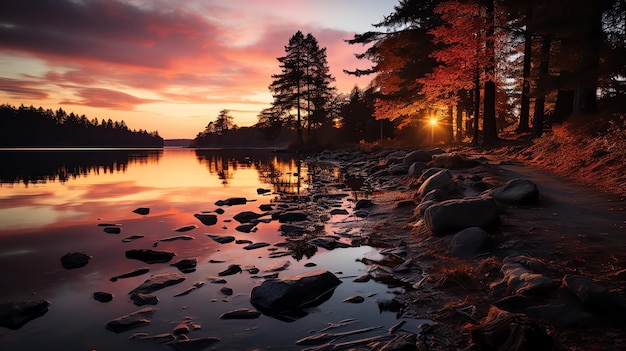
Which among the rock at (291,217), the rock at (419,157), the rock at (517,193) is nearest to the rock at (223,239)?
the rock at (291,217)

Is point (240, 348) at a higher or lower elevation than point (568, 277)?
lower

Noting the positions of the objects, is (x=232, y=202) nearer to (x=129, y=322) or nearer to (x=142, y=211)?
(x=142, y=211)

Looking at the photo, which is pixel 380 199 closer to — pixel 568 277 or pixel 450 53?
pixel 568 277

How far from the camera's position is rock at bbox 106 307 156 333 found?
3.64 metres

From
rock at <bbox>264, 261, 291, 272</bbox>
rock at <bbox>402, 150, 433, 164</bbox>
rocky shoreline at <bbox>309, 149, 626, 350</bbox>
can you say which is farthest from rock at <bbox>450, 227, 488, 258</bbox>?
rock at <bbox>402, 150, 433, 164</bbox>

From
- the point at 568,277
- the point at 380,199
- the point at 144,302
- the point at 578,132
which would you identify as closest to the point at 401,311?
the point at 568,277

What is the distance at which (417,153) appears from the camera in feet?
51.6

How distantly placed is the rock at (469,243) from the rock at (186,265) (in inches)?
163

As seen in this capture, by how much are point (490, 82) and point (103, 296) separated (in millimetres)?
18898

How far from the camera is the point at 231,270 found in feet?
17.3

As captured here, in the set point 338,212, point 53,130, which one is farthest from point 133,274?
point 53,130

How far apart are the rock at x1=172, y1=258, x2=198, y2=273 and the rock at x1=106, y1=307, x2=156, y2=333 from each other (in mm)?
1406

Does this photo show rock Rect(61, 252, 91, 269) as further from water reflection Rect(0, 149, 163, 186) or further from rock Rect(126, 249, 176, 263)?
water reflection Rect(0, 149, 163, 186)

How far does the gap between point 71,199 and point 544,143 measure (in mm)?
18007
